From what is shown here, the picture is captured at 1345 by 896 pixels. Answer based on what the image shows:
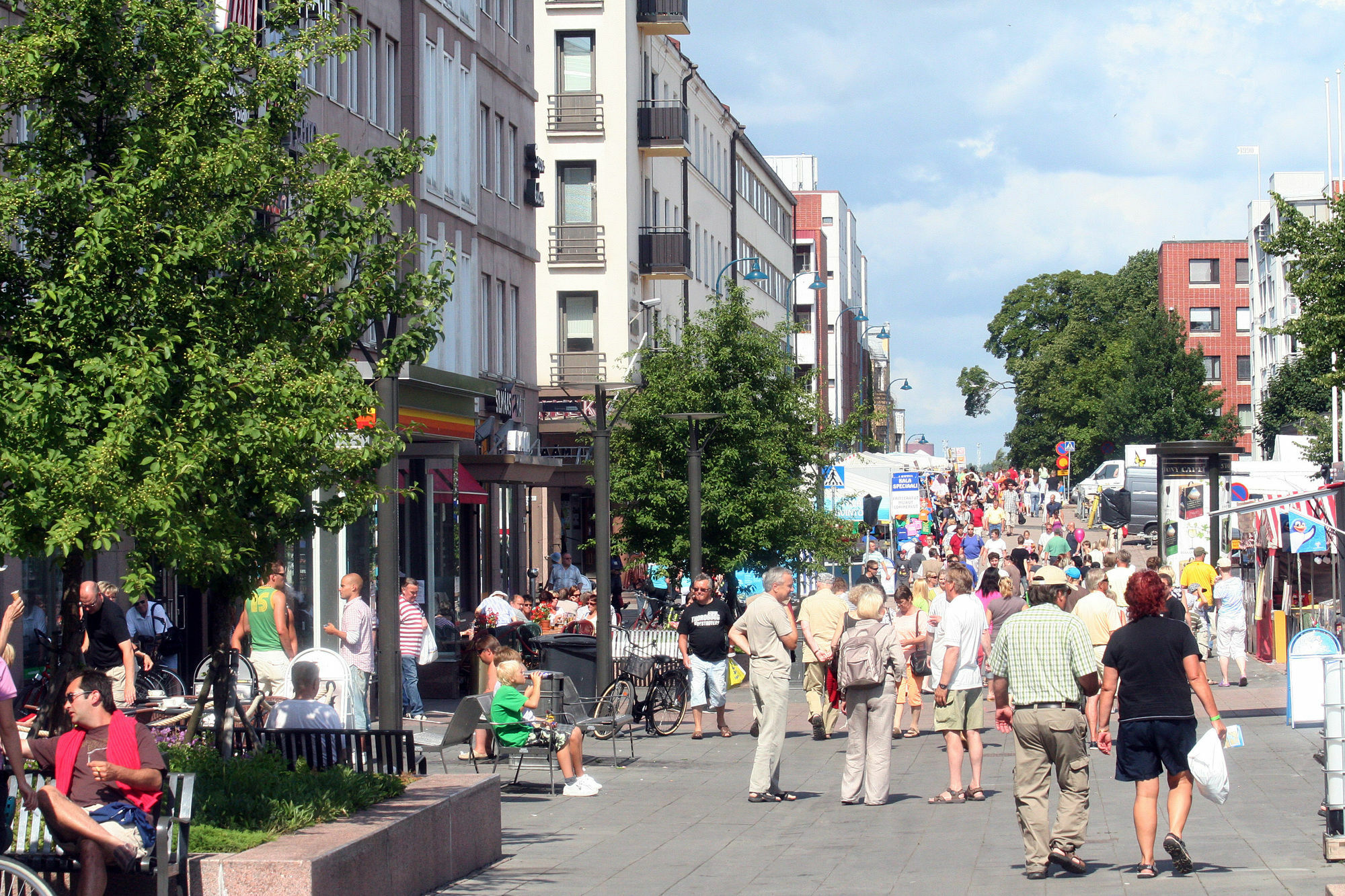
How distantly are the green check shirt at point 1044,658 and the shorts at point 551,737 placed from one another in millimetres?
4519

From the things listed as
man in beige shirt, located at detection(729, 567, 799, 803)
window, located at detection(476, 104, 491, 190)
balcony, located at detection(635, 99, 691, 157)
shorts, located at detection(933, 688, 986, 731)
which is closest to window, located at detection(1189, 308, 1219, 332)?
balcony, located at detection(635, 99, 691, 157)

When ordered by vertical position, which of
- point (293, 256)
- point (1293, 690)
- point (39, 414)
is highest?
point (293, 256)

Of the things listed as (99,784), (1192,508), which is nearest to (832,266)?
(1192,508)

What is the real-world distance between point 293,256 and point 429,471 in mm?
17317

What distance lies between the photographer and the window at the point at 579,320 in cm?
4328

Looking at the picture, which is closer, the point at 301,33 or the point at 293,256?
the point at 293,256

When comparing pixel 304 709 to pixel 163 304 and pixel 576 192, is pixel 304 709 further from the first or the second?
pixel 576 192

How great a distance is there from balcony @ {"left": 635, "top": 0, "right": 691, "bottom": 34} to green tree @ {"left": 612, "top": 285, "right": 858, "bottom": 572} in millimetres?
16735

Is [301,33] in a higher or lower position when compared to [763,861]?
higher

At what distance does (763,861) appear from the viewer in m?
10.8

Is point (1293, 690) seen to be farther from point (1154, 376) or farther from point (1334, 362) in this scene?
point (1154, 376)

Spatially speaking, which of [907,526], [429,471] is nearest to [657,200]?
[907,526]

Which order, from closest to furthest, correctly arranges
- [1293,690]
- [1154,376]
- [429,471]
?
1. [1293,690]
2. [429,471]
3. [1154,376]

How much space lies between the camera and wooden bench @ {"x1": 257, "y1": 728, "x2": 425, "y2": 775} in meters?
10.7
